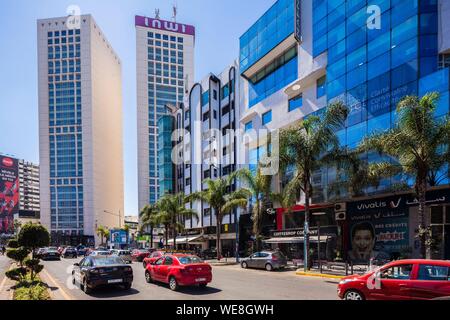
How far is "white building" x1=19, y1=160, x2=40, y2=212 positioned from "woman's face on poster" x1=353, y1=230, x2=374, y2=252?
182 m

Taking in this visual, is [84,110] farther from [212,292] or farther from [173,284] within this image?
[212,292]

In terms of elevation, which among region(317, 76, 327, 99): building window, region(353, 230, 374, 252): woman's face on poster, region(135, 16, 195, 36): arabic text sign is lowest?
region(353, 230, 374, 252): woman's face on poster

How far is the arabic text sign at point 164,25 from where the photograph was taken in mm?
118438

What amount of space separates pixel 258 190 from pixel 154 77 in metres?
97.0

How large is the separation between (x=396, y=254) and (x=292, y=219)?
11.1 m

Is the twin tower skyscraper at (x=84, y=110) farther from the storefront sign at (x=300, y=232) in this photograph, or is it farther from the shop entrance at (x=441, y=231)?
the shop entrance at (x=441, y=231)

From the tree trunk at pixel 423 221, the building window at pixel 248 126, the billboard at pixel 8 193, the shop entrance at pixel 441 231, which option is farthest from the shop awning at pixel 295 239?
the billboard at pixel 8 193

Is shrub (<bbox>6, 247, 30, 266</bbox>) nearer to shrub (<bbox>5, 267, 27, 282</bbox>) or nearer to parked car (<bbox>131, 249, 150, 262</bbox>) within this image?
shrub (<bbox>5, 267, 27, 282</bbox>)

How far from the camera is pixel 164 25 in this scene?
12169 centimetres

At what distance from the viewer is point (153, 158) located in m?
115

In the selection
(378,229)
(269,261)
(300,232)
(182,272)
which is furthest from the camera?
(300,232)

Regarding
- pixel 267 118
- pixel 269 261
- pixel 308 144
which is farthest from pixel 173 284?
pixel 267 118

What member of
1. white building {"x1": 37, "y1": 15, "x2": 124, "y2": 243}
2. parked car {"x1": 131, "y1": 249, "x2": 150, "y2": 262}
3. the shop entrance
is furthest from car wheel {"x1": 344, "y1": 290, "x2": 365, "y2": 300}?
white building {"x1": 37, "y1": 15, "x2": 124, "y2": 243}

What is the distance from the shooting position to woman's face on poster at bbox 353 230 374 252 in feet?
86.2
